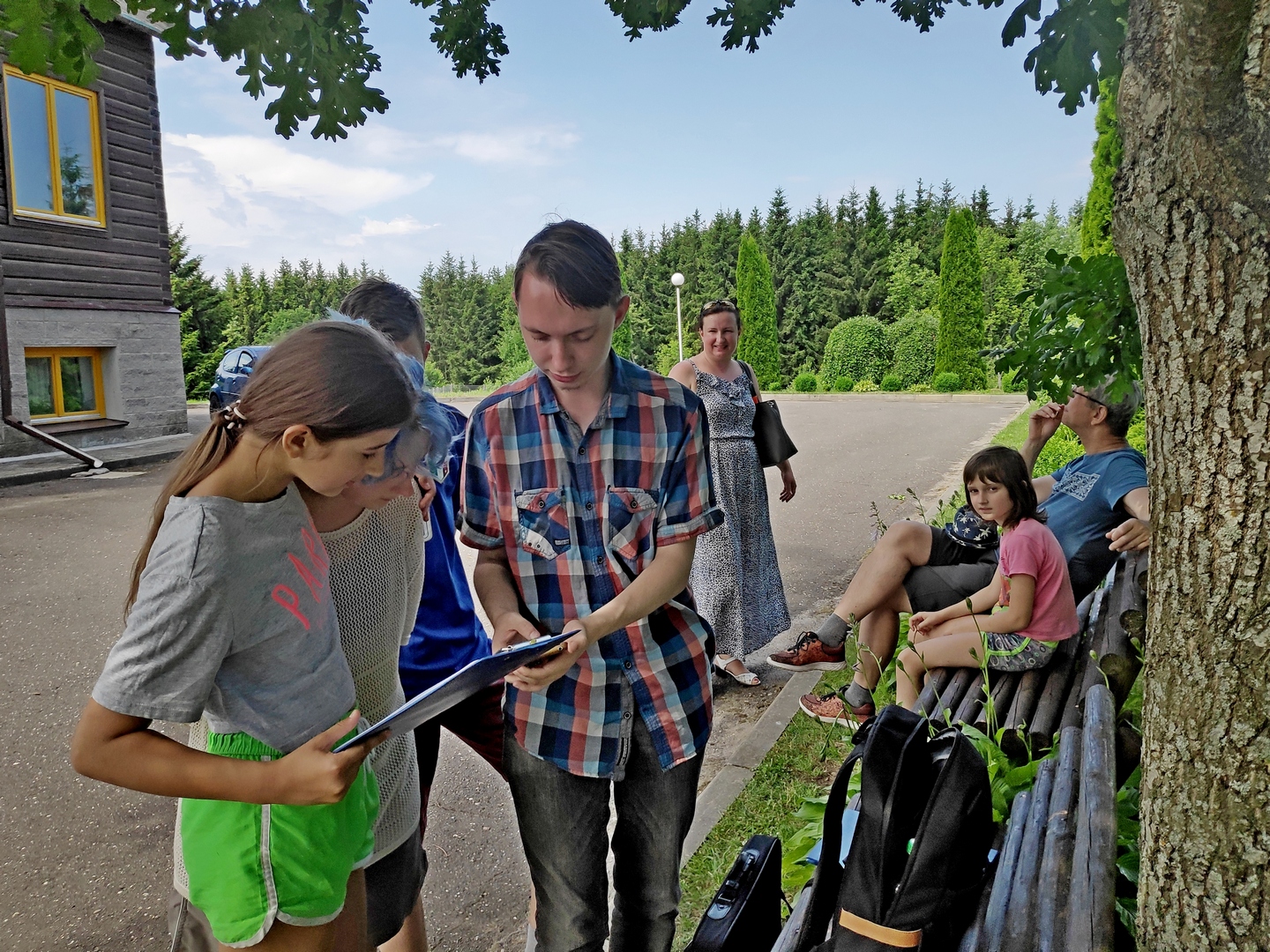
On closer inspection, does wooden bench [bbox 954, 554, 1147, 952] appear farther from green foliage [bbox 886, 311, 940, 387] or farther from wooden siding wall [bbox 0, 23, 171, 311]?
green foliage [bbox 886, 311, 940, 387]

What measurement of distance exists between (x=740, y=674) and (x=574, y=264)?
3510 millimetres

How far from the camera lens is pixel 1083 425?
386cm

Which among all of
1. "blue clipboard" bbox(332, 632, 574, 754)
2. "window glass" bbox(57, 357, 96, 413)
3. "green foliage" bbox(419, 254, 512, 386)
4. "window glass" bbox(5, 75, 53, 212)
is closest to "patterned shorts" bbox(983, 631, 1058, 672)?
"blue clipboard" bbox(332, 632, 574, 754)

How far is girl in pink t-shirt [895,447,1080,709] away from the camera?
3.22 m

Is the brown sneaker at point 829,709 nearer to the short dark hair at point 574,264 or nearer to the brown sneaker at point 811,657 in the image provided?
the brown sneaker at point 811,657

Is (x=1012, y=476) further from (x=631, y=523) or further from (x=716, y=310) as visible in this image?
(x=716, y=310)

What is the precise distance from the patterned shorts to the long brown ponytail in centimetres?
250

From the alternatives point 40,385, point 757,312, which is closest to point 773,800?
point 40,385

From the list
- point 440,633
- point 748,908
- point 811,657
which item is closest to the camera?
point 748,908

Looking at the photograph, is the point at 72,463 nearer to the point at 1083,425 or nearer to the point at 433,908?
the point at 433,908

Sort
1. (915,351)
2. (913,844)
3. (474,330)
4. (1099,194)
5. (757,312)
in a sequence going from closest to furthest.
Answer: (913,844)
(1099,194)
(915,351)
(757,312)
(474,330)

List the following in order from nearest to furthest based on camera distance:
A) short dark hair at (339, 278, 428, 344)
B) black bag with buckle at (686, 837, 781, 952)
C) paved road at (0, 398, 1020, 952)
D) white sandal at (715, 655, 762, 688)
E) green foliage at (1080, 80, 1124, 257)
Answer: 1. black bag with buckle at (686, 837, 781, 952)
2. short dark hair at (339, 278, 428, 344)
3. paved road at (0, 398, 1020, 952)
4. white sandal at (715, 655, 762, 688)
5. green foliage at (1080, 80, 1124, 257)

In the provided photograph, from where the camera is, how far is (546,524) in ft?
6.38

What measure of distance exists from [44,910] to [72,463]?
37.8 ft
